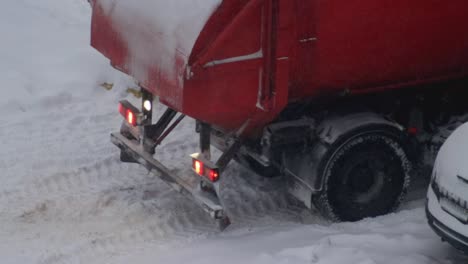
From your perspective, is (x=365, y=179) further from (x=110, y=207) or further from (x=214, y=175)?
(x=110, y=207)

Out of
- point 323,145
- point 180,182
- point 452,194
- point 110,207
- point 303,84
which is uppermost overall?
point 303,84

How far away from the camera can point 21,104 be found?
8398mm

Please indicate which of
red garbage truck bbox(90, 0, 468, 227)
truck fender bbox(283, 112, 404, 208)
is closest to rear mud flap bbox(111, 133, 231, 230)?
red garbage truck bbox(90, 0, 468, 227)

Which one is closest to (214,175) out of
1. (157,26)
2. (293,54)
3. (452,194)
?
(293,54)

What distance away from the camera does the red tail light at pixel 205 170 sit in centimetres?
547

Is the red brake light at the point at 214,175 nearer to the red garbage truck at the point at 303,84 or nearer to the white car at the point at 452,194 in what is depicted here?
the red garbage truck at the point at 303,84

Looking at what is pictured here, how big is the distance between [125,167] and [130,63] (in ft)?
5.77

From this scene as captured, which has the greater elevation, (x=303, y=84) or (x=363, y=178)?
(x=303, y=84)

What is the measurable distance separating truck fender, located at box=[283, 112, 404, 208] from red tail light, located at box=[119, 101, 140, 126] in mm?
1399

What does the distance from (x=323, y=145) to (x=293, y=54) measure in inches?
33.9

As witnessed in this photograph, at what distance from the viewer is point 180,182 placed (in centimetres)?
583

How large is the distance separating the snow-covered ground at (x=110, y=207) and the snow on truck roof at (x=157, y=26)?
1381 mm

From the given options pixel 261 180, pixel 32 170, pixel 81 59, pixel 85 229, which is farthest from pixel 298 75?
pixel 81 59

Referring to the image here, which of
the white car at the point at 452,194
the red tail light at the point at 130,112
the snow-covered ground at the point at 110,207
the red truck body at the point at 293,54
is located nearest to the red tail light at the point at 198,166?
the red truck body at the point at 293,54
